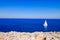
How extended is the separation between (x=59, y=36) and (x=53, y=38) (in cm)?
40

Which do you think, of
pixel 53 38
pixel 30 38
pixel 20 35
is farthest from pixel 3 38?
pixel 53 38

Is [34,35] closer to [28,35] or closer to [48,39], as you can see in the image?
[28,35]

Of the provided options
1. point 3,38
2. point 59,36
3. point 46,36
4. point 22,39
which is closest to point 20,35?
point 22,39

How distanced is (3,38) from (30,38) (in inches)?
48.0

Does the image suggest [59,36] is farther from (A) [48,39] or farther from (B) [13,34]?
(B) [13,34]

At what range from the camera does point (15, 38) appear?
6.29 m

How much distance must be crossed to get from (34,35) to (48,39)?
2.59 feet

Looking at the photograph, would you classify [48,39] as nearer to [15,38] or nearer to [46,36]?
[46,36]

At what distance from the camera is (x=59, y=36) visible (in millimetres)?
6441

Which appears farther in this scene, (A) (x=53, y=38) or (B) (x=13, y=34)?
(B) (x=13, y=34)

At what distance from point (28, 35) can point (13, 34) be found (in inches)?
27.5

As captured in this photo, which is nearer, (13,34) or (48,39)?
(48,39)

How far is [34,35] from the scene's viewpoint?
6660 mm

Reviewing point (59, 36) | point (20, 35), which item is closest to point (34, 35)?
point (20, 35)
